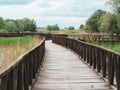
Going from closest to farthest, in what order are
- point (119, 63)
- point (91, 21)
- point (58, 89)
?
point (119, 63) → point (58, 89) → point (91, 21)

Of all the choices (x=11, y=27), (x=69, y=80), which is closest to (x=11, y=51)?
(x=69, y=80)

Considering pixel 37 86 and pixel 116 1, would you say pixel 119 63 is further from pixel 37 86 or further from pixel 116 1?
pixel 116 1

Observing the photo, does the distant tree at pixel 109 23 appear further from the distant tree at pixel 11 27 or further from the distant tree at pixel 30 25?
the distant tree at pixel 11 27

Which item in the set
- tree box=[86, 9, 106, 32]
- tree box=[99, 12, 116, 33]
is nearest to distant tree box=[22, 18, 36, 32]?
tree box=[86, 9, 106, 32]

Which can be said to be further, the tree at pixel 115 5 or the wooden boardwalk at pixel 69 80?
the tree at pixel 115 5

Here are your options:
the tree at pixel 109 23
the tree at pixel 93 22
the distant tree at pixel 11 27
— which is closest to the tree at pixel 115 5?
the tree at pixel 109 23

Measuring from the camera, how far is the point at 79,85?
10961 mm

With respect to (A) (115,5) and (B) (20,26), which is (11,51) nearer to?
(A) (115,5)

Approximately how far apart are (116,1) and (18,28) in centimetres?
7901

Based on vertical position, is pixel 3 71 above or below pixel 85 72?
above

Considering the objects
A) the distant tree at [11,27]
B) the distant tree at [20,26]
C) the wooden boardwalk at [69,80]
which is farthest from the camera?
the distant tree at [11,27]

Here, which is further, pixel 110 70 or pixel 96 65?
pixel 96 65

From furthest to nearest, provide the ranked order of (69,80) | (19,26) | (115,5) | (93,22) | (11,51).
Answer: (19,26)
(93,22)
(115,5)
(11,51)
(69,80)

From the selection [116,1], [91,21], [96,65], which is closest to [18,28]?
[91,21]
